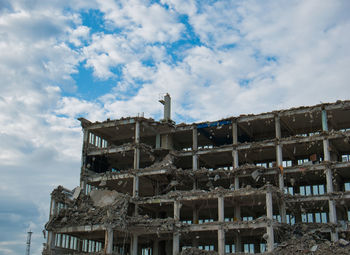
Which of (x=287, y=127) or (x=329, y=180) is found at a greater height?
(x=287, y=127)

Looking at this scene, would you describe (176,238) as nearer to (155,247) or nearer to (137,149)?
(155,247)

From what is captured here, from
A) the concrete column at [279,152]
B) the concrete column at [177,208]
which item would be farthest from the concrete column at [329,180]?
the concrete column at [177,208]

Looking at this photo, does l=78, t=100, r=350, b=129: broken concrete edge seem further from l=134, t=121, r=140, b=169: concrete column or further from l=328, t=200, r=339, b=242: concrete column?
l=328, t=200, r=339, b=242: concrete column

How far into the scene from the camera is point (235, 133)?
1996 inches

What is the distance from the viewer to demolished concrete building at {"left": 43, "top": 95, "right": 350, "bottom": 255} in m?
44.6

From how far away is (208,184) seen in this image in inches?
1998

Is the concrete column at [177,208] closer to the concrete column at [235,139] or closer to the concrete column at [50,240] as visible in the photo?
the concrete column at [235,139]

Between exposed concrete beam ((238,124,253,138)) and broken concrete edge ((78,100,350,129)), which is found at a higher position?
broken concrete edge ((78,100,350,129))

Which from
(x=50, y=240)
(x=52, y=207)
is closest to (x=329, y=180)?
(x=52, y=207)

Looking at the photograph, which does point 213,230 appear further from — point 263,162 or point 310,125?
point 310,125

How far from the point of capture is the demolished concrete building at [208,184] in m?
44.6

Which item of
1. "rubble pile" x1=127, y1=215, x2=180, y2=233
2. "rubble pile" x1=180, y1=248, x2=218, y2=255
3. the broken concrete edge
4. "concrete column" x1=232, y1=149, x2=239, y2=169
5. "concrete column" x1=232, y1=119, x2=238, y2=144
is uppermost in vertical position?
the broken concrete edge

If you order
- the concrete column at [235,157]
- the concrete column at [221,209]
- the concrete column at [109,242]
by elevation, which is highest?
the concrete column at [235,157]

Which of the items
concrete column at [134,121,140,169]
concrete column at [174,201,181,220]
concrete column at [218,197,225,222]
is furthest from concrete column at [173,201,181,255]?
concrete column at [134,121,140,169]
